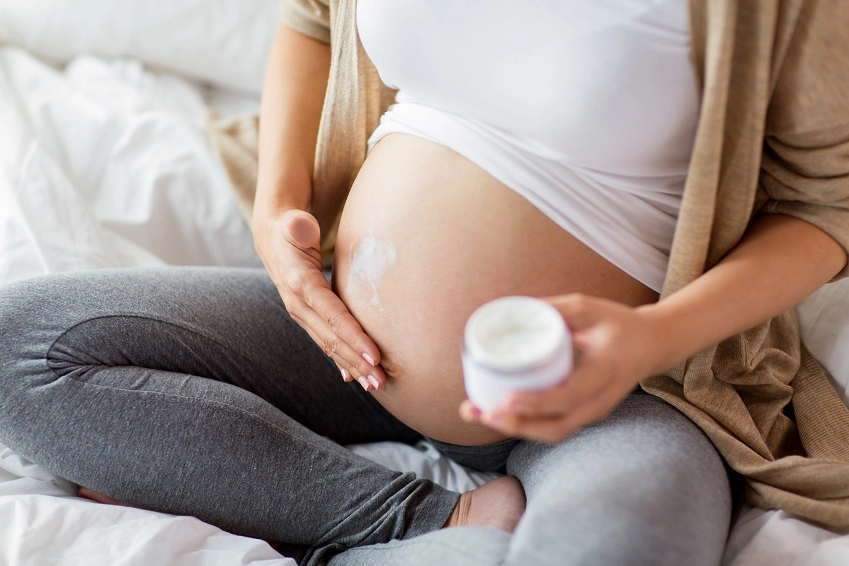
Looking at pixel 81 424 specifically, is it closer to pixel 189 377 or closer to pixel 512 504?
pixel 189 377

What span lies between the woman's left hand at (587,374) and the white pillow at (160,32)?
41.6 inches

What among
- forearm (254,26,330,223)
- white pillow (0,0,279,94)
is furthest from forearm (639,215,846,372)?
white pillow (0,0,279,94)

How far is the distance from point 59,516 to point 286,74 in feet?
2.07

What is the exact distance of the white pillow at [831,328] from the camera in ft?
2.91

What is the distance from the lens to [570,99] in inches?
26.6

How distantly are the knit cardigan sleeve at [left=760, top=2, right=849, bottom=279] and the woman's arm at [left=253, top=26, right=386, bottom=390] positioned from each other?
1.49 feet

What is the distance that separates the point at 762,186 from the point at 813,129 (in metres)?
0.11

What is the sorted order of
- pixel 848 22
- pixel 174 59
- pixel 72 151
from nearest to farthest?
pixel 848 22 < pixel 72 151 < pixel 174 59

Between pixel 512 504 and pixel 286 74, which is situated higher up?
pixel 286 74

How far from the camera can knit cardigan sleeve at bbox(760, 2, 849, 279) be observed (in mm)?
618

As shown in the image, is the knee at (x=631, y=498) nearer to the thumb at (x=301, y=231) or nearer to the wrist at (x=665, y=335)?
the wrist at (x=665, y=335)

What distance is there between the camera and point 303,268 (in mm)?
826

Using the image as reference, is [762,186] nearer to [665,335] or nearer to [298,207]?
[665,335]

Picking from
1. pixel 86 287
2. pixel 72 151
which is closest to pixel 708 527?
pixel 86 287
